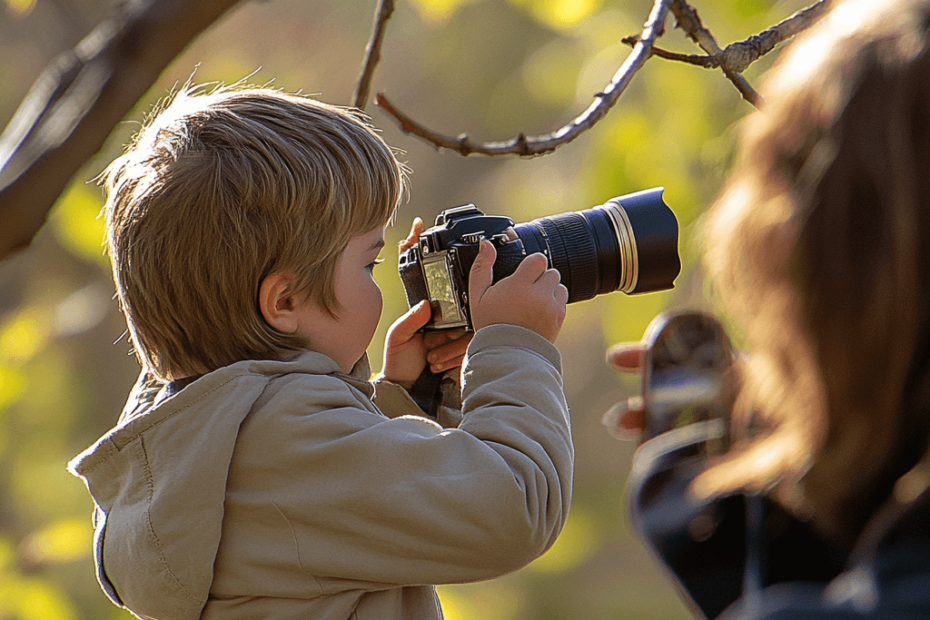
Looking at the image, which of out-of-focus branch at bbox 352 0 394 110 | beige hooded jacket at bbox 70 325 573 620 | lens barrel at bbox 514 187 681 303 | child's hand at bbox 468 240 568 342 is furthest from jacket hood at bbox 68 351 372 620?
out-of-focus branch at bbox 352 0 394 110

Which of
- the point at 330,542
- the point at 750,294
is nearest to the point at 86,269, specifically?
the point at 330,542

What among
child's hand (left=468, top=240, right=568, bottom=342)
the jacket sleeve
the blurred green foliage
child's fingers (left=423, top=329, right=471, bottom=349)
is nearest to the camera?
the jacket sleeve

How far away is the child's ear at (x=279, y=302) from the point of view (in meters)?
0.71

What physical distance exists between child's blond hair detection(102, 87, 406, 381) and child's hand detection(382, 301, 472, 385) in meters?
0.13

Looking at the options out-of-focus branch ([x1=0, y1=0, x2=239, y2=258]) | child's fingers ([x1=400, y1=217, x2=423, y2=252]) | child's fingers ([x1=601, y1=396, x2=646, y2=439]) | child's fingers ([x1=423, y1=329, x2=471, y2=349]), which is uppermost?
out-of-focus branch ([x1=0, y1=0, x2=239, y2=258])

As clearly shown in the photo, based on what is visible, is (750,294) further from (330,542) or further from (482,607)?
(482,607)

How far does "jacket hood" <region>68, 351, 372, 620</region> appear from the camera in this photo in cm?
64

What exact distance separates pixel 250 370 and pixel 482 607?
238 cm

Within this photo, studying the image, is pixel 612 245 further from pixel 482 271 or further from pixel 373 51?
pixel 373 51

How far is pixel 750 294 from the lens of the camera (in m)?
0.44

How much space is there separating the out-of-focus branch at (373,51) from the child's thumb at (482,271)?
27cm

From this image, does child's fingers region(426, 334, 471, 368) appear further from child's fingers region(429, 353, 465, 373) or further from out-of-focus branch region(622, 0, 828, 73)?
out-of-focus branch region(622, 0, 828, 73)

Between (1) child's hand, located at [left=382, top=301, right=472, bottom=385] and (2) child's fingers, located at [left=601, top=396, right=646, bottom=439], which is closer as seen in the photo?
(2) child's fingers, located at [left=601, top=396, right=646, bottom=439]

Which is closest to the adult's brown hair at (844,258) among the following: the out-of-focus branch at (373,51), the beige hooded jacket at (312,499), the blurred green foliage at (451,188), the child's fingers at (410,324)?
the blurred green foliage at (451,188)
